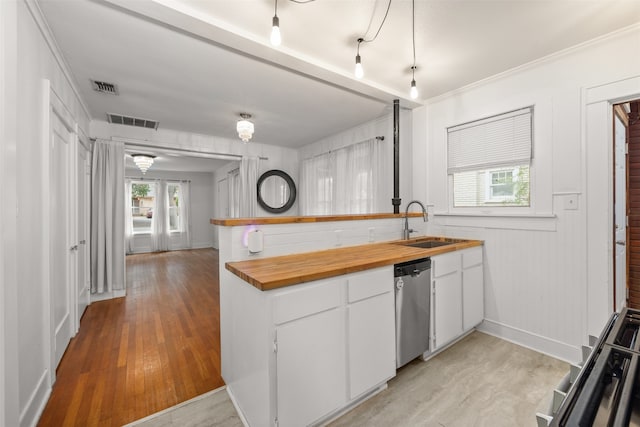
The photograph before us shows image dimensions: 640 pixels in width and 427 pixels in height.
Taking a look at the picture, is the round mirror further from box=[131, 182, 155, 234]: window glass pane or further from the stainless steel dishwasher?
box=[131, 182, 155, 234]: window glass pane

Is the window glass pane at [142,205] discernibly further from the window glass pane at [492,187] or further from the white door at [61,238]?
the window glass pane at [492,187]

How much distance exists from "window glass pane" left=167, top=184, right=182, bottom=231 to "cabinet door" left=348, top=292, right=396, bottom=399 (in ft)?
27.4

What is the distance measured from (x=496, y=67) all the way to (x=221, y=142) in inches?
172

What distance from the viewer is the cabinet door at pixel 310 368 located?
1354mm

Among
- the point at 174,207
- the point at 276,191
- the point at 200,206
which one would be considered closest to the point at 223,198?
the point at 200,206

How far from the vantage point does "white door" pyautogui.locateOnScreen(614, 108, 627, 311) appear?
93.5 inches

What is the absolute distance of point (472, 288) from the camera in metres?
2.58

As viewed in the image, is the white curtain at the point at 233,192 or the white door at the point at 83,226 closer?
the white door at the point at 83,226

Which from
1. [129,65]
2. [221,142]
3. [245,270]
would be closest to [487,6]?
[245,270]

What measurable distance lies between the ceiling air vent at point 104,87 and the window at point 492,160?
12.4 ft

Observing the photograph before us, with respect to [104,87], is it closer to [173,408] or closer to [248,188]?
[248,188]

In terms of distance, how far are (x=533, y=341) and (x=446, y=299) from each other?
0.95 metres

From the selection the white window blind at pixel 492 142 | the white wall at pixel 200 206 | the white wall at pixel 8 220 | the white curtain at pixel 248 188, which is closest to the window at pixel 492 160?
the white window blind at pixel 492 142

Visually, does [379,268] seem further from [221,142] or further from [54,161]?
[221,142]
